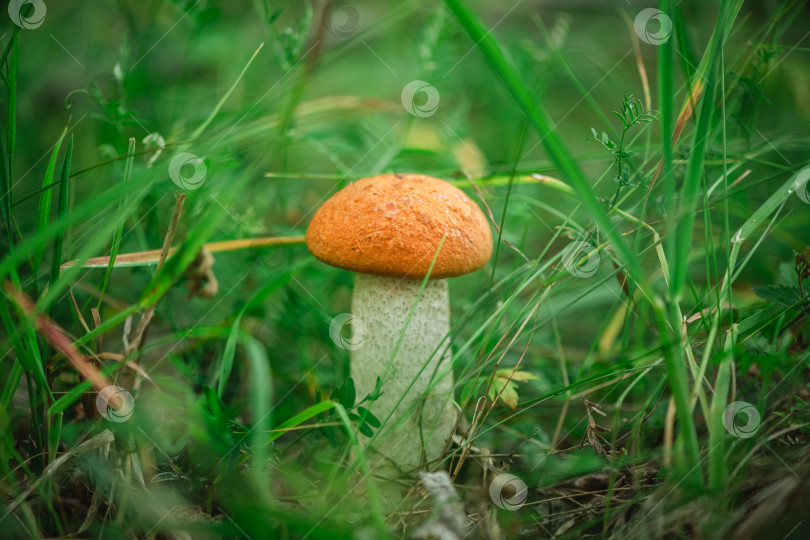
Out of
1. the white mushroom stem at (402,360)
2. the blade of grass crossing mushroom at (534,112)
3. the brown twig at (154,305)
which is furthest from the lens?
the white mushroom stem at (402,360)

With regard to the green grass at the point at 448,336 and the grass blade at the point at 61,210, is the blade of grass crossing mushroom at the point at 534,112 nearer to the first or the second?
the green grass at the point at 448,336

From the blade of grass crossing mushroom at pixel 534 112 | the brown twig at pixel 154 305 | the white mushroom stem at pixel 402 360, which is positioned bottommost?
the white mushroom stem at pixel 402 360

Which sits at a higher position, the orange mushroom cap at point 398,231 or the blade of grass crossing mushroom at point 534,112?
the blade of grass crossing mushroom at point 534,112

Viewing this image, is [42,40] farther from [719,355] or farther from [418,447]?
[719,355]

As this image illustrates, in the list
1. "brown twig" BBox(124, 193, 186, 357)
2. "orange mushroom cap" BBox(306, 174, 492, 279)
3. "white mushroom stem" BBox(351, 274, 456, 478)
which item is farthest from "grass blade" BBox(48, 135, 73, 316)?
"white mushroom stem" BBox(351, 274, 456, 478)

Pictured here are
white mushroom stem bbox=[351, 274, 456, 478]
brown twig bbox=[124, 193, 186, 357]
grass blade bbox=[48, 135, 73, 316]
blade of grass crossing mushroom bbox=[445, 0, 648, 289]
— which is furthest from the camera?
white mushroom stem bbox=[351, 274, 456, 478]

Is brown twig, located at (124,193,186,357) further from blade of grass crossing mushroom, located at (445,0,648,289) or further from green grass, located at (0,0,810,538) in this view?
blade of grass crossing mushroom, located at (445,0,648,289)

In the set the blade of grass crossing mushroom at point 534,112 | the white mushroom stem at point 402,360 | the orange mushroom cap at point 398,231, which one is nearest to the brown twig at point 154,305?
the orange mushroom cap at point 398,231
